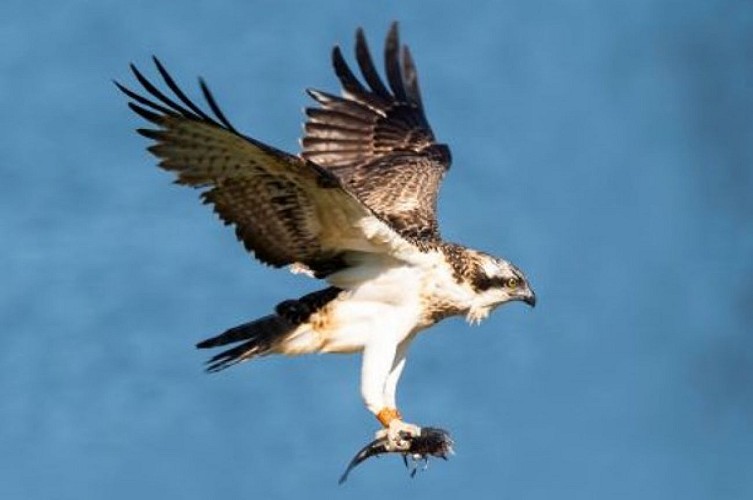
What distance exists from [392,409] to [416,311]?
59 cm

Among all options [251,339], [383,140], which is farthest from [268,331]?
[383,140]

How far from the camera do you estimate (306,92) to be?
676 inches

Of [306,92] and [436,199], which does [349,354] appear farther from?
[306,92]

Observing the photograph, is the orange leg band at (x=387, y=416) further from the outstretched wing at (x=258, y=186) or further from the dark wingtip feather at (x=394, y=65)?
the dark wingtip feather at (x=394, y=65)

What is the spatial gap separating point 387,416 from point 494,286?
1003mm

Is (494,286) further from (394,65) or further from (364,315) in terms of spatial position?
(394,65)

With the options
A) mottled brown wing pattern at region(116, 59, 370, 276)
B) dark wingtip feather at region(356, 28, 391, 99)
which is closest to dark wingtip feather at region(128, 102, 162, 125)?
mottled brown wing pattern at region(116, 59, 370, 276)

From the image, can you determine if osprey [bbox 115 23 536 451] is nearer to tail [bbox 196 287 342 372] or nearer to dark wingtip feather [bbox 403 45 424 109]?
tail [bbox 196 287 342 372]

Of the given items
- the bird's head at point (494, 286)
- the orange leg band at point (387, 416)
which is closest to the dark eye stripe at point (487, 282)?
the bird's head at point (494, 286)

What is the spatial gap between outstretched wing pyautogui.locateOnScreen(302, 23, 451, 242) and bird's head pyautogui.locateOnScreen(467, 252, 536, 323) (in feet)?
3.68

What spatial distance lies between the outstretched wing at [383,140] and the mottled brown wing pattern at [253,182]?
1541mm

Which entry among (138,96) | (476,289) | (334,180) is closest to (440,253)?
(476,289)

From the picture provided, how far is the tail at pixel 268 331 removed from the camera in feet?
47.0

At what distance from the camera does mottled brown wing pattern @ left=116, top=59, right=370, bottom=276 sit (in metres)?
13.1
